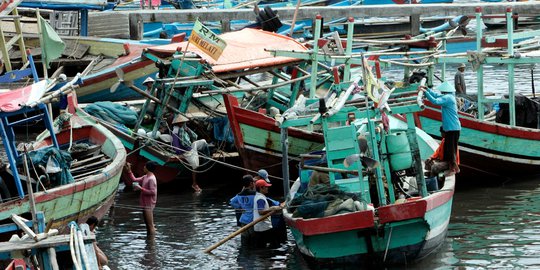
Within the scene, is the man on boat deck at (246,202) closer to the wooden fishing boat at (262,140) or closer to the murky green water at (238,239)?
the murky green water at (238,239)

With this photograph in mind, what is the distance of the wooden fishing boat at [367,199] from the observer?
13914mm

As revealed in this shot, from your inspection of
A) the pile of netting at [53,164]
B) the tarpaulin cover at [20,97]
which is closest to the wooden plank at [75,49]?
the tarpaulin cover at [20,97]

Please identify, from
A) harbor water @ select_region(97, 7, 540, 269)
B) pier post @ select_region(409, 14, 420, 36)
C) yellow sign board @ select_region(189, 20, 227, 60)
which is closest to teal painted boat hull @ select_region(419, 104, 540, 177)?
harbor water @ select_region(97, 7, 540, 269)

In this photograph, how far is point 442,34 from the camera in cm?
2339

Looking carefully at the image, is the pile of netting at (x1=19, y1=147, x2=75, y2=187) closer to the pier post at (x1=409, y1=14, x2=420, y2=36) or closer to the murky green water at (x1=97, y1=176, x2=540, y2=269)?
the murky green water at (x1=97, y1=176, x2=540, y2=269)

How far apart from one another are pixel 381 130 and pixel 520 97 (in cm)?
727

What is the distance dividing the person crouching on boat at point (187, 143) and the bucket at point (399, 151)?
6368 millimetres

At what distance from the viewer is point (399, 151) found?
14.7 meters

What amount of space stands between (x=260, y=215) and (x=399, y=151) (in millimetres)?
2223

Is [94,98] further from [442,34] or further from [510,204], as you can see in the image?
[510,204]

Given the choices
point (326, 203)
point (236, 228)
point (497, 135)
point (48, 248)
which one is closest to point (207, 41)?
point (236, 228)

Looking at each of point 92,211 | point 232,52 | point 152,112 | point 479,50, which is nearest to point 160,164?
point 152,112

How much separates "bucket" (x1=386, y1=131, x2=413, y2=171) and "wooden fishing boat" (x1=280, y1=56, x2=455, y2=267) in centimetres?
1

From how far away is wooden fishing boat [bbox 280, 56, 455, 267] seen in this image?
13914 mm
